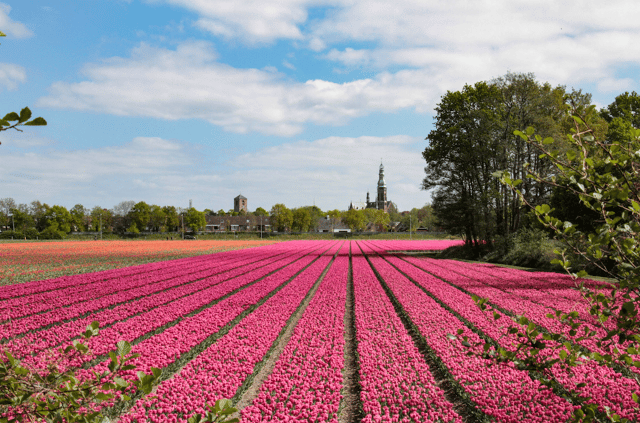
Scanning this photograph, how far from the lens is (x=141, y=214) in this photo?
419 ft

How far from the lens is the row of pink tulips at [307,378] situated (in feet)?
17.0

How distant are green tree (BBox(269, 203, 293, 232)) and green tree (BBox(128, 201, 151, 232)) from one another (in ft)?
140

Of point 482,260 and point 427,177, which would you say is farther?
point 427,177

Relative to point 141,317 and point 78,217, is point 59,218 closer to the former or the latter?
point 78,217

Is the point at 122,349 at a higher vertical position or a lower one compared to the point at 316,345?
higher

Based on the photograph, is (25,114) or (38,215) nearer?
(25,114)

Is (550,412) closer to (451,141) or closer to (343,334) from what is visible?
(343,334)

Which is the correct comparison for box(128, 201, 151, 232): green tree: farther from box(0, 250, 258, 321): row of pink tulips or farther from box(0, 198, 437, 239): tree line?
box(0, 250, 258, 321): row of pink tulips

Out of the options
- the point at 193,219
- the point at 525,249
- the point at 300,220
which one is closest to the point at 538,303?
the point at 525,249

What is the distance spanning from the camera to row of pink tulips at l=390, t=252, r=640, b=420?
5207mm

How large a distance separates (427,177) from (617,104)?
1207 inches

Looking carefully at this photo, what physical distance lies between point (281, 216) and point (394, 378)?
12047 cm

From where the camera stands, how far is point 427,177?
34500 millimetres

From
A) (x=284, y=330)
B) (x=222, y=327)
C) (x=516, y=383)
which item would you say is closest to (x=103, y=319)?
(x=222, y=327)
